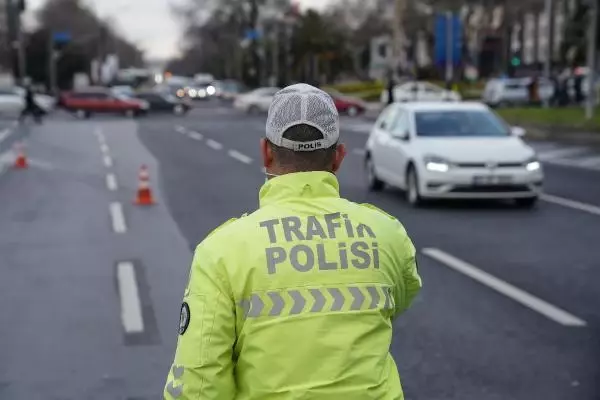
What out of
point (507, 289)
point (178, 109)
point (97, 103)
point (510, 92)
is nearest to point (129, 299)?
point (507, 289)

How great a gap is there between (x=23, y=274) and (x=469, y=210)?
7062 mm

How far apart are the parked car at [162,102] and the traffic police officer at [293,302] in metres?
56.3

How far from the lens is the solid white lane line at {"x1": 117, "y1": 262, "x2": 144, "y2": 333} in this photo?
8.06 m

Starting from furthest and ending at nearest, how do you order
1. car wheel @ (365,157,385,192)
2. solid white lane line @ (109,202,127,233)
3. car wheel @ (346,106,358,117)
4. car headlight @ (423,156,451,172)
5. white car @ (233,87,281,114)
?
white car @ (233,87,281,114) < car wheel @ (346,106,358,117) < car wheel @ (365,157,385,192) < car headlight @ (423,156,451,172) < solid white lane line @ (109,202,127,233)

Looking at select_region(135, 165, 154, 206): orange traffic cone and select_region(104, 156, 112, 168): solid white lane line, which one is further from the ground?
select_region(135, 165, 154, 206): orange traffic cone

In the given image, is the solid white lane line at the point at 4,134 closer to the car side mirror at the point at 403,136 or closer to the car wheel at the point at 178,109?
the car wheel at the point at 178,109

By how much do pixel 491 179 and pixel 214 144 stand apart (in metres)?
17.8

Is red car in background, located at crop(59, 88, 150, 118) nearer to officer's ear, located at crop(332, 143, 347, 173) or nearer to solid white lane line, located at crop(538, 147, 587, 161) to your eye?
solid white lane line, located at crop(538, 147, 587, 161)

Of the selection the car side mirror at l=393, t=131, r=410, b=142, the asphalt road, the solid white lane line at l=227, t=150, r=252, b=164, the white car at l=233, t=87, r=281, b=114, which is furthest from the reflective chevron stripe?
the white car at l=233, t=87, r=281, b=114

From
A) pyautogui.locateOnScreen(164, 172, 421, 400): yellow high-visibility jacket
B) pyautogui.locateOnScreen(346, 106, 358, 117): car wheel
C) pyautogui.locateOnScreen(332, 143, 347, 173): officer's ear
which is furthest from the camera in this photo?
pyautogui.locateOnScreen(346, 106, 358, 117): car wheel

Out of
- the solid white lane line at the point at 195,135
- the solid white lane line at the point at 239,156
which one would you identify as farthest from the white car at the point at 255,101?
the solid white lane line at the point at 239,156

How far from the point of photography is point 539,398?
6.14 metres

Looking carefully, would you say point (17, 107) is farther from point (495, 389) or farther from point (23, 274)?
point (495, 389)

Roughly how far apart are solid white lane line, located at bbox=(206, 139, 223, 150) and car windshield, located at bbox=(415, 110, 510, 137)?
14247 millimetres
